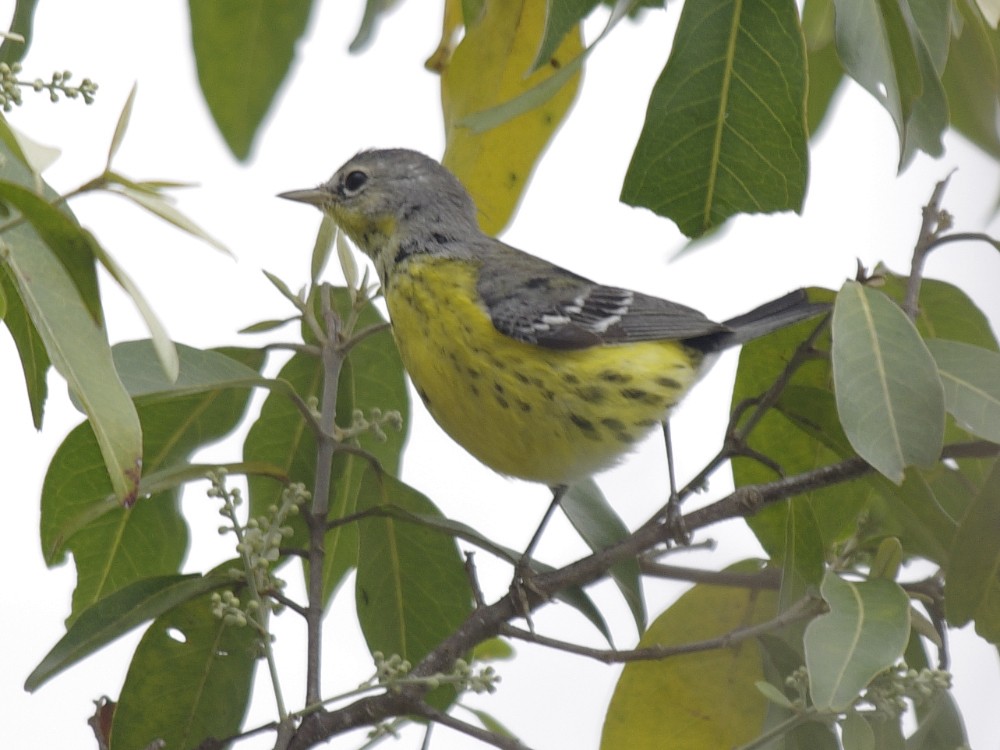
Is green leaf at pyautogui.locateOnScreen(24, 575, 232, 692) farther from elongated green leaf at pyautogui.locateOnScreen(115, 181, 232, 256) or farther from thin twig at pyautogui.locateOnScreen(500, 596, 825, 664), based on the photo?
elongated green leaf at pyautogui.locateOnScreen(115, 181, 232, 256)

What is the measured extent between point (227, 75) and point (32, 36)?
439 millimetres

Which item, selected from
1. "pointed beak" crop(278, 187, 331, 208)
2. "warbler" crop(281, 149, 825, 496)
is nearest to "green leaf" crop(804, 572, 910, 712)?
"warbler" crop(281, 149, 825, 496)

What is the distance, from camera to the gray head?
148 inches

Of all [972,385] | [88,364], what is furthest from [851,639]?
[88,364]

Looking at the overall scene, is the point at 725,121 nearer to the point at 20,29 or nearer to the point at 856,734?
the point at 856,734

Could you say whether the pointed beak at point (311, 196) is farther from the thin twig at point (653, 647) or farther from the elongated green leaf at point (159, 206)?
the elongated green leaf at point (159, 206)

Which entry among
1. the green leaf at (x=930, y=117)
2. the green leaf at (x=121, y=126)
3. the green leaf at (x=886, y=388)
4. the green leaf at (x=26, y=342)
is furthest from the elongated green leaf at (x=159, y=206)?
the green leaf at (x=930, y=117)

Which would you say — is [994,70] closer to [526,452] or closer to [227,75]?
[526,452]

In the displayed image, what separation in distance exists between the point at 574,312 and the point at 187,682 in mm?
1412

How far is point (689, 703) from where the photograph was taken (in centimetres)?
251

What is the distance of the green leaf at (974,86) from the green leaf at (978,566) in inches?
40.0

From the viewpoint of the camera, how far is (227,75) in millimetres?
2809

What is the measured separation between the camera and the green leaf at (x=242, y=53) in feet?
9.10

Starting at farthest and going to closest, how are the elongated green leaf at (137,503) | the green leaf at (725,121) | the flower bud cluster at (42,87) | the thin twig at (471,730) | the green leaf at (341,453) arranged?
the green leaf at (341,453) < the elongated green leaf at (137,503) < the green leaf at (725,121) < the thin twig at (471,730) < the flower bud cluster at (42,87)
